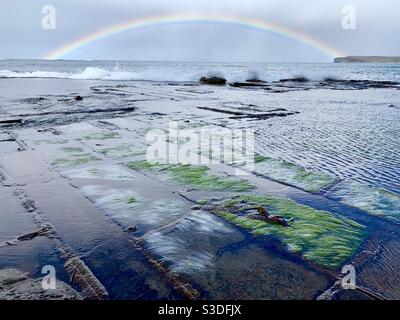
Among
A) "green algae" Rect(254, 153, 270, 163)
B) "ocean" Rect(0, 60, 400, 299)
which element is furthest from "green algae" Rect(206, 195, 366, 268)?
"green algae" Rect(254, 153, 270, 163)

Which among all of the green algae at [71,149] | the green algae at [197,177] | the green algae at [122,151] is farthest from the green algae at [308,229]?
the green algae at [71,149]

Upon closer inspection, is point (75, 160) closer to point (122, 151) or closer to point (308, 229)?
point (122, 151)

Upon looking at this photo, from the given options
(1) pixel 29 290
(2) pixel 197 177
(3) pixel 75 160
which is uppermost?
(3) pixel 75 160

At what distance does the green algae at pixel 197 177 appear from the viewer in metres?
4.85

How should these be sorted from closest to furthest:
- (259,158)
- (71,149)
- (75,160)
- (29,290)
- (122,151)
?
(29,290)
(75,160)
(259,158)
(122,151)
(71,149)

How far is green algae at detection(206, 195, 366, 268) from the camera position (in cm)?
315

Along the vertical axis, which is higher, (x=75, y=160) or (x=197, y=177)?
(x=75, y=160)

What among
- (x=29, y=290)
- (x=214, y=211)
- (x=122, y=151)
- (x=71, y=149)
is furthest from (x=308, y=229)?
(x=71, y=149)

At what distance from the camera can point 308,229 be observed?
11.8 ft

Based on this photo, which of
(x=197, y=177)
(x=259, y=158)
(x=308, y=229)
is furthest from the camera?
(x=259, y=158)

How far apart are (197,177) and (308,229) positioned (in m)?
2.13

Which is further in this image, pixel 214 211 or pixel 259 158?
pixel 259 158

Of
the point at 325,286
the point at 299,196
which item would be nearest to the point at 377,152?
the point at 299,196

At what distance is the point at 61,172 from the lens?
213 inches
